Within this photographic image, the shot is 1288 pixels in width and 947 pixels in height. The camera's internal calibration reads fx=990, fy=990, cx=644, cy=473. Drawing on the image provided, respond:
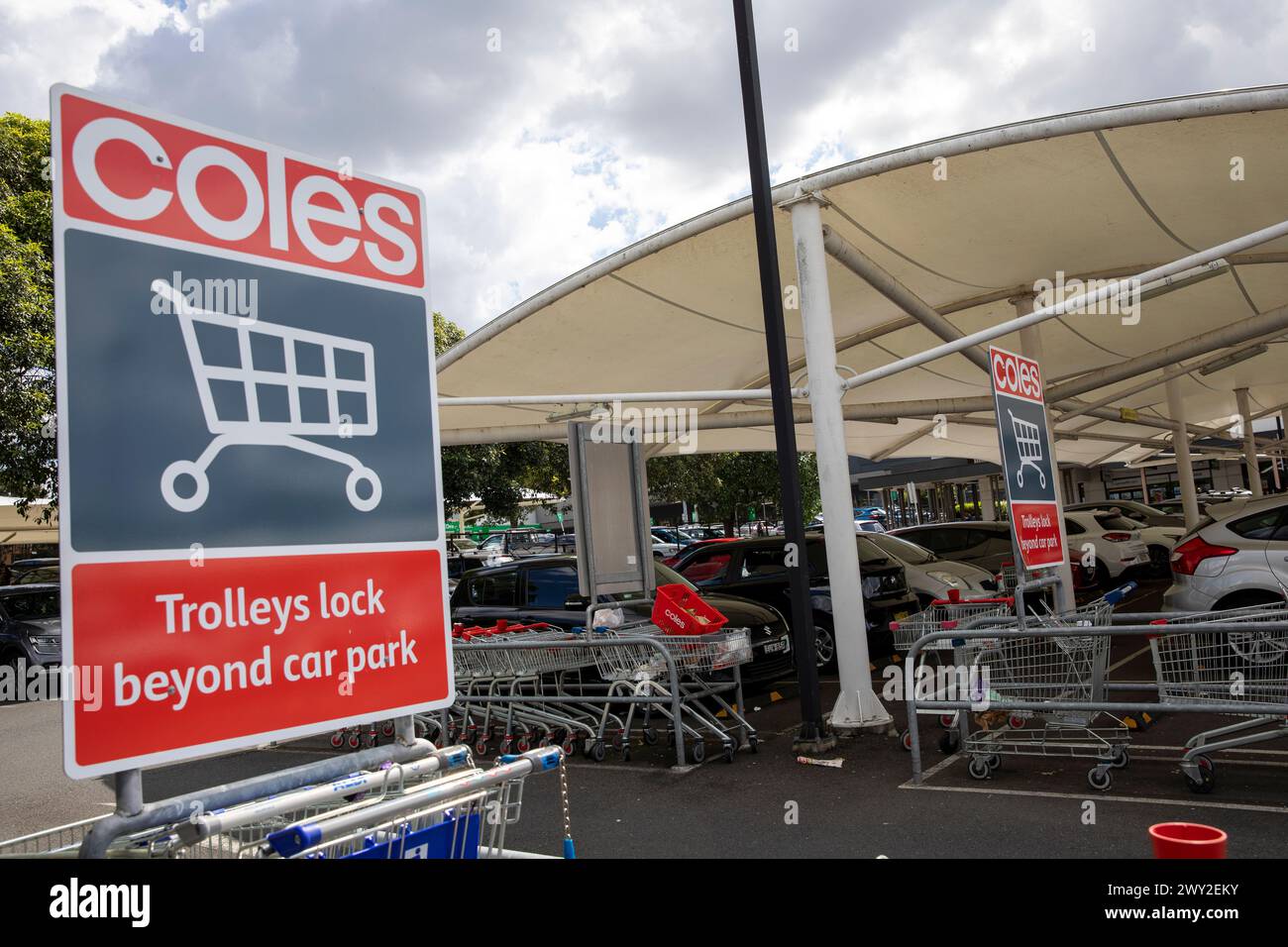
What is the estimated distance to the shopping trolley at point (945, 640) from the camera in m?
6.58

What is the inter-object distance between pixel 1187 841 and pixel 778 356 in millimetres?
5871

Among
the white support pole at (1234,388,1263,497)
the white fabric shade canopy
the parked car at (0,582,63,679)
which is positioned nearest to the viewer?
the white fabric shade canopy

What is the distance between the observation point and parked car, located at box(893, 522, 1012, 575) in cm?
1556

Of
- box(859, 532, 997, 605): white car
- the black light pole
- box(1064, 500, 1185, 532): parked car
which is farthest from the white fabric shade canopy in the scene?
box(1064, 500, 1185, 532): parked car

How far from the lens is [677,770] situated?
7.23 m

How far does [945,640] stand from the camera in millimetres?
6957

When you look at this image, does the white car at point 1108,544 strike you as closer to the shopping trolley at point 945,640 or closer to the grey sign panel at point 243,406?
the shopping trolley at point 945,640

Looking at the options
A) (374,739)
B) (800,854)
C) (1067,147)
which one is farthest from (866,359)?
(800,854)

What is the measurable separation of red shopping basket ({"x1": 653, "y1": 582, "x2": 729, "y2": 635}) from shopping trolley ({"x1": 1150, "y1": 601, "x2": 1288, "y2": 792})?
3.11 metres

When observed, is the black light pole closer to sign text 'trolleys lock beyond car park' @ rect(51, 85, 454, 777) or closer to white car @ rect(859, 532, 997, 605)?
white car @ rect(859, 532, 997, 605)

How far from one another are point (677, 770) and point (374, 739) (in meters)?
3.68

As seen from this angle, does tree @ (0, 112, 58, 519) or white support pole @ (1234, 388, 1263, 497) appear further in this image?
white support pole @ (1234, 388, 1263, 497)

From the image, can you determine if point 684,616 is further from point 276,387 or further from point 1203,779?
point 276,387
